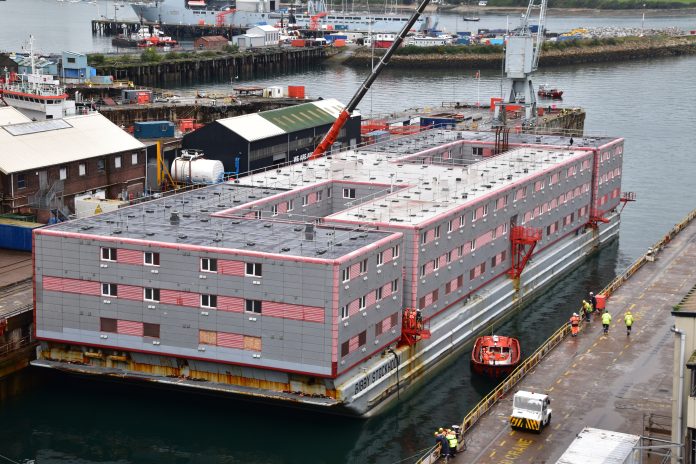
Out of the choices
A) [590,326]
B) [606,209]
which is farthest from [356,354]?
[606,209]

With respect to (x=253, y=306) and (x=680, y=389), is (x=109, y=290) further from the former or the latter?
(x=680, y=389)

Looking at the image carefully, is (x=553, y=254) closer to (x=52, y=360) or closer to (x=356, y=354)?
(x=356, y=354)

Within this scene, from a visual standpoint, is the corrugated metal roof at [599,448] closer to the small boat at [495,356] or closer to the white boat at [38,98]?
the small boat at [495,356]

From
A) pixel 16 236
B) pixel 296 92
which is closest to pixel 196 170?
pixel 16 236

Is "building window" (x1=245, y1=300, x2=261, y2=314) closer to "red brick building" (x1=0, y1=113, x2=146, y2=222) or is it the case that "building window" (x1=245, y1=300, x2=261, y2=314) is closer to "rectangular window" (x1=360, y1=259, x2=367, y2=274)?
"rectangular window" (x1=360, y1=259, x2=367, y2=274)

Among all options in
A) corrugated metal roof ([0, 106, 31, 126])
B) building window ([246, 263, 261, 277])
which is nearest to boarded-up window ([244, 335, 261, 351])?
building window ([246, 263, 261, 277])

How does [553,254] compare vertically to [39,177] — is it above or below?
below

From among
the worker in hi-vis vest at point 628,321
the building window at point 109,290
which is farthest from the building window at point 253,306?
the worker in hi-vis vest at point 628,321
